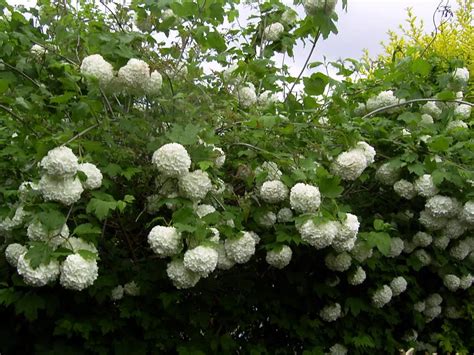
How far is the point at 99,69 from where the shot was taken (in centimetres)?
275

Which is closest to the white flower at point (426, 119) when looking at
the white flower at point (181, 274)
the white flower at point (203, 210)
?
the white flower at point (203, 210)

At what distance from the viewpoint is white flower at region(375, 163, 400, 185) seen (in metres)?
3.68

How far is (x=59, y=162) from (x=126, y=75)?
21.0 inches

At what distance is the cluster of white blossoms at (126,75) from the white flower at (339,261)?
134cm

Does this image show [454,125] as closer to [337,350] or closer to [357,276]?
[357,276]

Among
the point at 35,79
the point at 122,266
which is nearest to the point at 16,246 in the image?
the point at 122,266

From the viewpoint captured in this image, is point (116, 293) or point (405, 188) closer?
point (116, 293)

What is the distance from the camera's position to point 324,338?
3.94 metres

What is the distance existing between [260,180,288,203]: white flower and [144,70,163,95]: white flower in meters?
0.68

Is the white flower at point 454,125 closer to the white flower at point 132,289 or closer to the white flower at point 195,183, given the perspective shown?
the white flower at point 195,183

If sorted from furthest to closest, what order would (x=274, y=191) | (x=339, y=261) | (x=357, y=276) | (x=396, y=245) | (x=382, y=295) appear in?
(x=382, y=295)
(x=396, y=245)
(x=357, y=276)
(x=339, y=261)
(x=274, y=191)

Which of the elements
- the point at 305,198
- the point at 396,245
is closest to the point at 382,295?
the point at 396,245

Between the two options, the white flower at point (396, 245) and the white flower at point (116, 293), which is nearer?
the white flower at point (116, 293)

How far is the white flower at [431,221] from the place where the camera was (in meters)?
3.70
